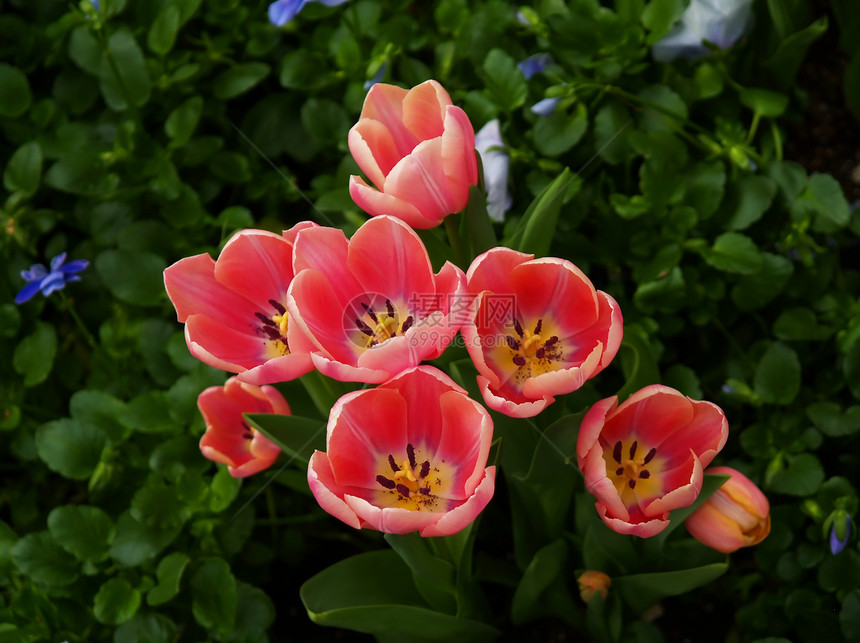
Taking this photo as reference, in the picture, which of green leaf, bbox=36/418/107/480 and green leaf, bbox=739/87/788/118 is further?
green leaf, bbox=739/87/788/118

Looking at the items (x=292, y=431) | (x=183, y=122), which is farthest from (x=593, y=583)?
(x=183, y=122)

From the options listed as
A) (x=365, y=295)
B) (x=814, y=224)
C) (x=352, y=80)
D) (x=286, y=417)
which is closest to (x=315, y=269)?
(x=365, y=295)

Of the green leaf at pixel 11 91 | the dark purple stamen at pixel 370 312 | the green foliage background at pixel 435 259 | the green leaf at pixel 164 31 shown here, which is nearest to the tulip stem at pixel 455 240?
the green foliage background at pixel 435 259

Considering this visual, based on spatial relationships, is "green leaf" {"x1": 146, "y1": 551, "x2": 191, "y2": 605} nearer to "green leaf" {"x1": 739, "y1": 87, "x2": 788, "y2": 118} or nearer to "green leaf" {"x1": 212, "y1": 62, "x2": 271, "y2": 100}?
"green leaf" {"x1": 212, "y1": 62, "x2": 271, "y2": 100}

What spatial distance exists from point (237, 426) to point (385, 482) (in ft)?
0.97

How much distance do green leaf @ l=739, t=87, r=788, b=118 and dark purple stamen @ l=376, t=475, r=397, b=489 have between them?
96 cm

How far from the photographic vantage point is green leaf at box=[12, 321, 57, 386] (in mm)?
1393

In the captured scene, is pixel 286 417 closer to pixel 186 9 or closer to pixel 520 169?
pixel 520 169

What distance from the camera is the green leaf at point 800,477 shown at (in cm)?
118

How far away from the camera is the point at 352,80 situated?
1537 mm

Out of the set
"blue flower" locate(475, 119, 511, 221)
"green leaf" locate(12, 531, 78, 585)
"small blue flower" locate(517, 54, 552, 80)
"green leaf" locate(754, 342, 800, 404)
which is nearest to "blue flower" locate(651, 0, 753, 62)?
"small blue flower" locate(517, 54, 552, 80)

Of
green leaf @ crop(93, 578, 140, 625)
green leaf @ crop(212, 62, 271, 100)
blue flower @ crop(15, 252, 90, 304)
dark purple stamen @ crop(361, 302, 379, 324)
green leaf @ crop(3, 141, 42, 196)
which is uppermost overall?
green leaf @ crop(3, 141, 42, 196)

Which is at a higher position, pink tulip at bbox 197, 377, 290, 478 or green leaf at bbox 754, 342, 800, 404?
pink tulip at bbox 197, 377, 290, 478

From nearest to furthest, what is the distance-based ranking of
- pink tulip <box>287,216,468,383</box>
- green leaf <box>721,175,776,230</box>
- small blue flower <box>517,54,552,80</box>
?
pink tulip <box>287,216,468,383</box>, green leaf <box>721,175,776,230</box>, small blue flower <box>517,54,552,80</box>
